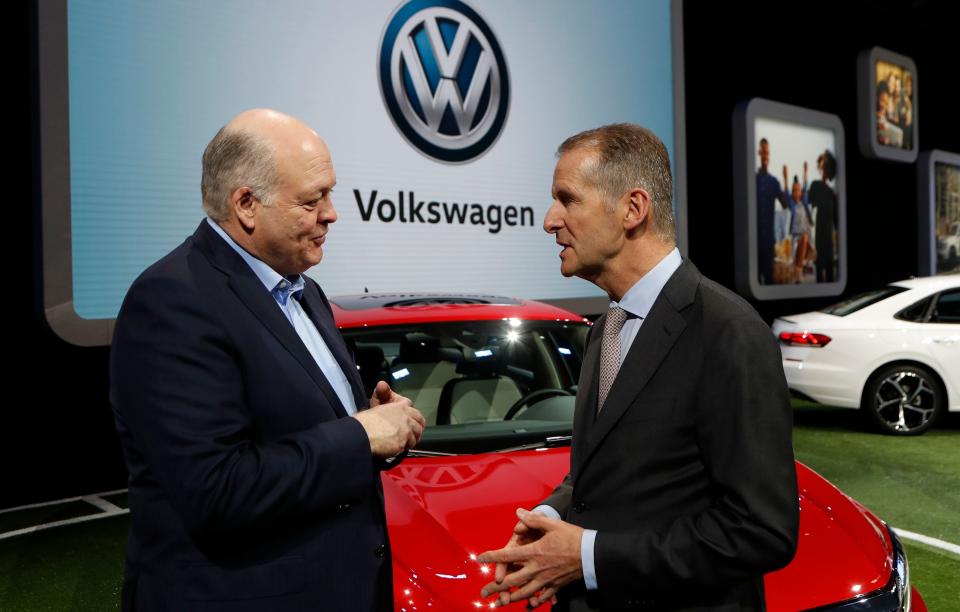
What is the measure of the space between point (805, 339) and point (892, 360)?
708 millimetres

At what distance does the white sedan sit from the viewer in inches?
265

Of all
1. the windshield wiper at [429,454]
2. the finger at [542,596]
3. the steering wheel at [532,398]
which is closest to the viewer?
the finger at [542,596]

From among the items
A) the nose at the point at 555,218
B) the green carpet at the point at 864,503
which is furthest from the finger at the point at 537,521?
the green carpet at the point at 864,503

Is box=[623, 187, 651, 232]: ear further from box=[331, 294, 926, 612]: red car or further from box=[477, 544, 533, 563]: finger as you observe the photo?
box=[331, 294, 926, 612]: red car

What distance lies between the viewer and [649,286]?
1.33 m

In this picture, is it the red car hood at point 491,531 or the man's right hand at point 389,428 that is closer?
the man's right hand at point 389,428

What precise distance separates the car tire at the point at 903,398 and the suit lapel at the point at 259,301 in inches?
255

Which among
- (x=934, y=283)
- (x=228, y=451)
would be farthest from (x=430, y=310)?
(x=934, y=283)

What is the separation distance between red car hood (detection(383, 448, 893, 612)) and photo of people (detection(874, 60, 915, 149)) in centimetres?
1058

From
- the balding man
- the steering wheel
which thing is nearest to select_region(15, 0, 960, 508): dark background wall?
the steering wheel

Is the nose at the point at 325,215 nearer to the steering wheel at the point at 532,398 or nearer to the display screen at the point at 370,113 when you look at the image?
the steering wheel at the point at 532,398

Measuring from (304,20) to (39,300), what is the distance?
2240 millimetres

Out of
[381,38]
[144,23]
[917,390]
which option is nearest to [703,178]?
[917,390]

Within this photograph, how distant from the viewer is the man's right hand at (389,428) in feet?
4.35
